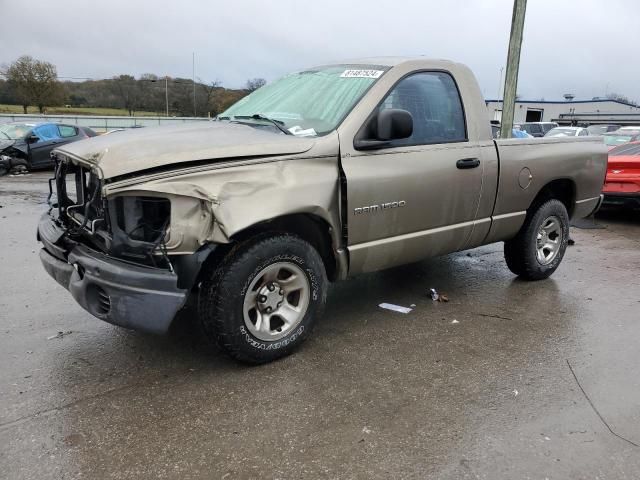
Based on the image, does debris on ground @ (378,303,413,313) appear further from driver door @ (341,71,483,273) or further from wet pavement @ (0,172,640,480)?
driver door @ (341,71,483,273)

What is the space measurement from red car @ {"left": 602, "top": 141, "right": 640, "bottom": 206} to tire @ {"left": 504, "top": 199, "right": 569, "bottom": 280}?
430cm

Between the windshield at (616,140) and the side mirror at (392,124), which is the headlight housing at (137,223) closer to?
the side mirror at (392,124)

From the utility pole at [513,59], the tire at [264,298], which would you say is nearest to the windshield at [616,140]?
the utility pole at [513,59]

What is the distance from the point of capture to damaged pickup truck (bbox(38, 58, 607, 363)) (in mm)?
2992

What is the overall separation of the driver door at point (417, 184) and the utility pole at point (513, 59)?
17.6 feet

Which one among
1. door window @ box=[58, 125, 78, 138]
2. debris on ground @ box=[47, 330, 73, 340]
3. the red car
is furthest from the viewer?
door window @ box=[58, 125, 78, 138]

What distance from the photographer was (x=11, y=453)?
259 cm

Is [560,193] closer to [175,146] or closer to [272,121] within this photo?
[272,121]

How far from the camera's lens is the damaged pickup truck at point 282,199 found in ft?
9.82

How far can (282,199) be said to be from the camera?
3281 mm

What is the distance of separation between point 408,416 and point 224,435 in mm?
1018

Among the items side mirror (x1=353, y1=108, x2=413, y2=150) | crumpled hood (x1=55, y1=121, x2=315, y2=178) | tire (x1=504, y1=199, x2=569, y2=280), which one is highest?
side mirror (x1=353, y1=108, x2=413, y2=150)

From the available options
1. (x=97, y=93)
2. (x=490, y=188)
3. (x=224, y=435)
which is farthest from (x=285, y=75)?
(x=97, y=93)

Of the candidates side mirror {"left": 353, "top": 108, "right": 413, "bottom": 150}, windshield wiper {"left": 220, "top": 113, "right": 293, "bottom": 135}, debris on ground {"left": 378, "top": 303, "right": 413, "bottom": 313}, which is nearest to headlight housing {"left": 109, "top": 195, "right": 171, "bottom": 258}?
windshield wiper {"left": 220, "top": 113, "right": 293, "bottom": 135}
